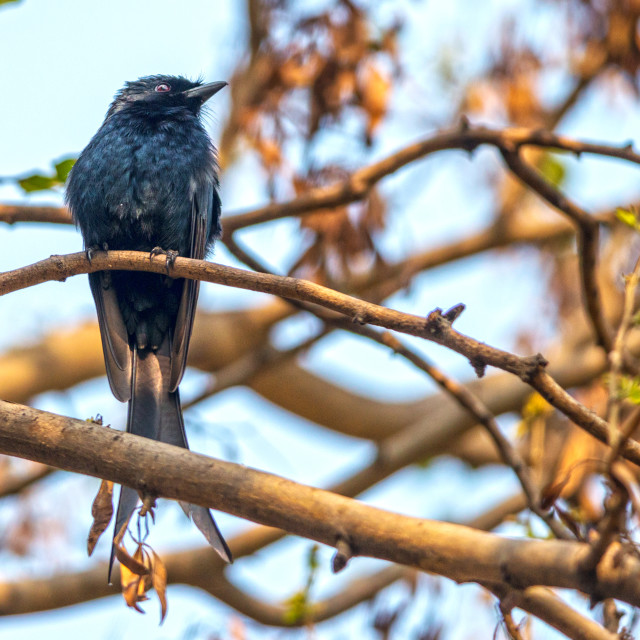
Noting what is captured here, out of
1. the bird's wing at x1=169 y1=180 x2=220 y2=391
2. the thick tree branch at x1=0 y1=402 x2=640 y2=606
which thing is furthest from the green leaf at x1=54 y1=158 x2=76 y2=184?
the thick tree branch at x1=0 y1=402 x2=640 y2=606

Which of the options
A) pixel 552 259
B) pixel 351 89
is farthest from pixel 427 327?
pixel 552 259

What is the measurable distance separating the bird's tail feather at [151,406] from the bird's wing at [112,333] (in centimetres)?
4

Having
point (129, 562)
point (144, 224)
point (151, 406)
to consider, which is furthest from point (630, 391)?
point (144, 224)

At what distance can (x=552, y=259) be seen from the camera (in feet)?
23.3

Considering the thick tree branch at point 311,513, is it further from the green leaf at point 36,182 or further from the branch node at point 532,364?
the green leaf at point 36,182

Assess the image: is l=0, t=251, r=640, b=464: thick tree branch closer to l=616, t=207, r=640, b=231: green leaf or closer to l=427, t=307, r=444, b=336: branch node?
l=427, t=307, r=444, b=336: branch node

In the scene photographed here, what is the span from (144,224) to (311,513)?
2.16 metres

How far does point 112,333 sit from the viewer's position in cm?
393

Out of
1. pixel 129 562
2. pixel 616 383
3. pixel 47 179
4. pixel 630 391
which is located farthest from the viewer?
pixel 47 179

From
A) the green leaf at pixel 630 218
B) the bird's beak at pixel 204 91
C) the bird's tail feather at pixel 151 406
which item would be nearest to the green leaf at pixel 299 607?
the bird's tail feather at pixel 151 406

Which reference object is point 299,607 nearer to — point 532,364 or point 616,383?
point 532,364

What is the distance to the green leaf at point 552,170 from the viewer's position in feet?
22.2

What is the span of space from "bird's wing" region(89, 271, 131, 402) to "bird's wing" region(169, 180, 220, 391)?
21 centimetres

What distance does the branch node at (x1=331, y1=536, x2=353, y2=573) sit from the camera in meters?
2.06
